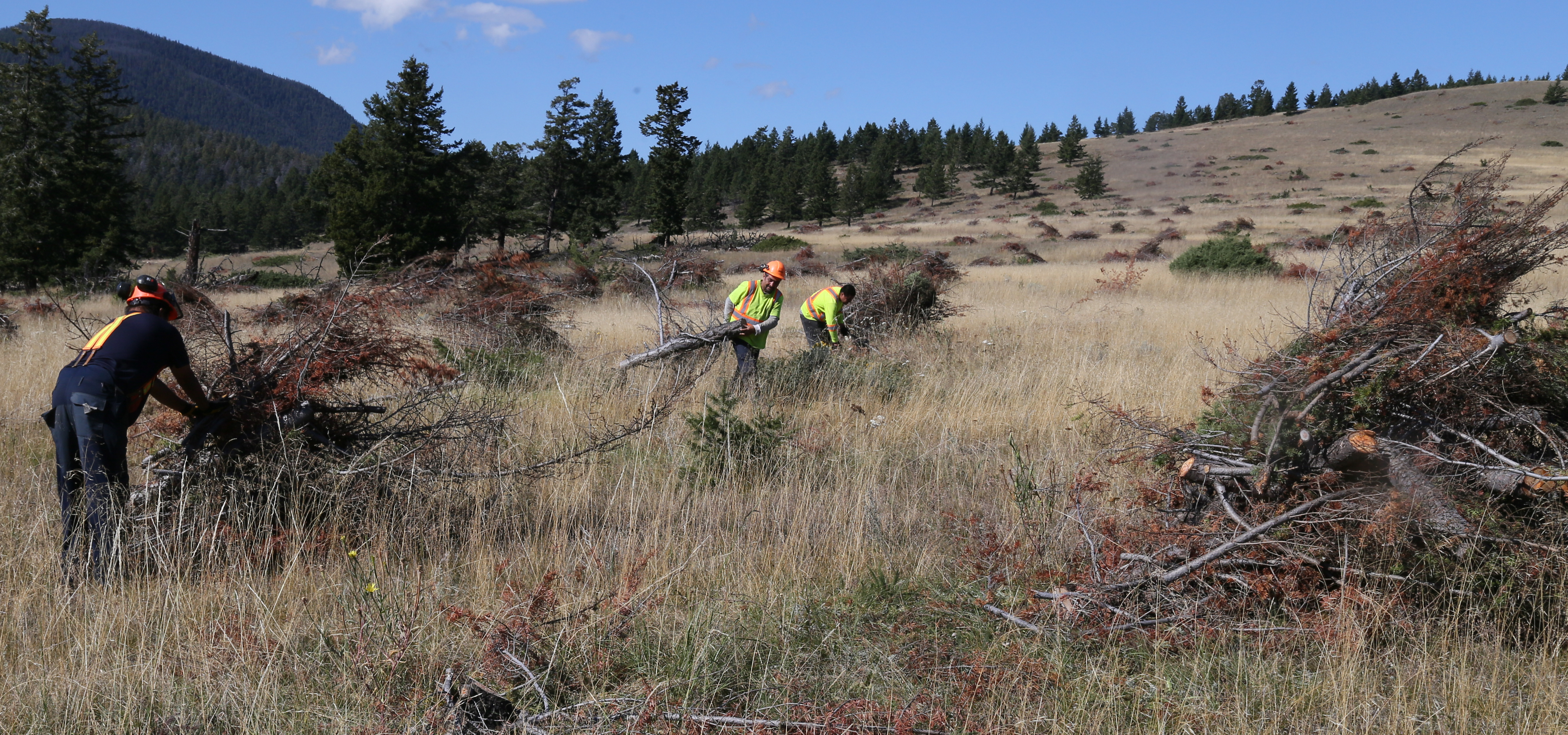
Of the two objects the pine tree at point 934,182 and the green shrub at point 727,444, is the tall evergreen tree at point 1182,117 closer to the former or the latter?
the pine tree at point 934,182

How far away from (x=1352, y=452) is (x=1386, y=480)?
0.52 ft

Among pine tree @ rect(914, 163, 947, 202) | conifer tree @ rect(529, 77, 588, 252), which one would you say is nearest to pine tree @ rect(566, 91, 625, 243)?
conifer tree @ rect(529, 77, 588, 252)

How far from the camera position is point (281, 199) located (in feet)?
243

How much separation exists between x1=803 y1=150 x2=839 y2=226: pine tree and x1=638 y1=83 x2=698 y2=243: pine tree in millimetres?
13590

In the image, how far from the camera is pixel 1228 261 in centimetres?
1950

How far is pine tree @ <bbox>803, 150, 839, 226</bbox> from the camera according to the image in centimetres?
6212

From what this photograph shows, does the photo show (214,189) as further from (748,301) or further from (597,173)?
(748,301)

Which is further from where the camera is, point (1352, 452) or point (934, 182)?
point (934, 182)

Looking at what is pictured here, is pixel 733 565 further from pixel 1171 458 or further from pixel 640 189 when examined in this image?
pixel 640 189

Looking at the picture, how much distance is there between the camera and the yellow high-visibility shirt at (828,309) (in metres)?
9.16

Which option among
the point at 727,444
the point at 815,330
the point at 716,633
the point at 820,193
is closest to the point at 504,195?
the point at 820,193

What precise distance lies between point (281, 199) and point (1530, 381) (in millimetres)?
86535

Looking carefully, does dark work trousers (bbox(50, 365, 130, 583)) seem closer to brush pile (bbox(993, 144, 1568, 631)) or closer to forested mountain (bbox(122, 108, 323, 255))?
brush pile (bbox(993, 144, 1568, 631))

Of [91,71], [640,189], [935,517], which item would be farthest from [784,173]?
[935,517]
